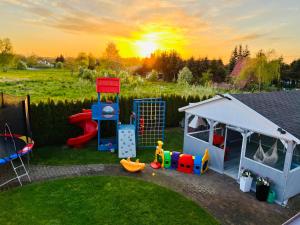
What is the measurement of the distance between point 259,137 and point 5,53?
40.5 m

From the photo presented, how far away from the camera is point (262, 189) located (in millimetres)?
7059

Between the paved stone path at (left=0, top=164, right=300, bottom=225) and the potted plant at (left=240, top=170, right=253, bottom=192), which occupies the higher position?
the potted plant at (left=240, top=170, right=253, bottom=192)

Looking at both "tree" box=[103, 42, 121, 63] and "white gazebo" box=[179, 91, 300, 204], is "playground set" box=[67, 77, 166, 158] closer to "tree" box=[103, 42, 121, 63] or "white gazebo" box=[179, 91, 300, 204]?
"white gazebo" box=[179, 91, 300, 204]

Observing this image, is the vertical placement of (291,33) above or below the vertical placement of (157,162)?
above

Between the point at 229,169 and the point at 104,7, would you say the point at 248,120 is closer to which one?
the point at 229,169

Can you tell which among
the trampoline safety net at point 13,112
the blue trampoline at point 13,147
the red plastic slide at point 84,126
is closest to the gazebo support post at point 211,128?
the red plastic slide at point 84,126

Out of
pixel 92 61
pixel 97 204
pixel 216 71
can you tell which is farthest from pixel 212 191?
pixel 92 61

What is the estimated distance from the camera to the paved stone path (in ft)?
20.9

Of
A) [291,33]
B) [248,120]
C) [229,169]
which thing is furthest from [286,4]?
[229,169]

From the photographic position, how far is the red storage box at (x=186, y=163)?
8.70 m

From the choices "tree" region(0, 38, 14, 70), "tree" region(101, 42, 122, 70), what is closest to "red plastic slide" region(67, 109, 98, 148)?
"tree" region(0, 38, 14, 70)

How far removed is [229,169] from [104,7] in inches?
427

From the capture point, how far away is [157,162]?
9.25m

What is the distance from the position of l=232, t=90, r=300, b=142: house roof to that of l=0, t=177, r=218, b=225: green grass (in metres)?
3.68
